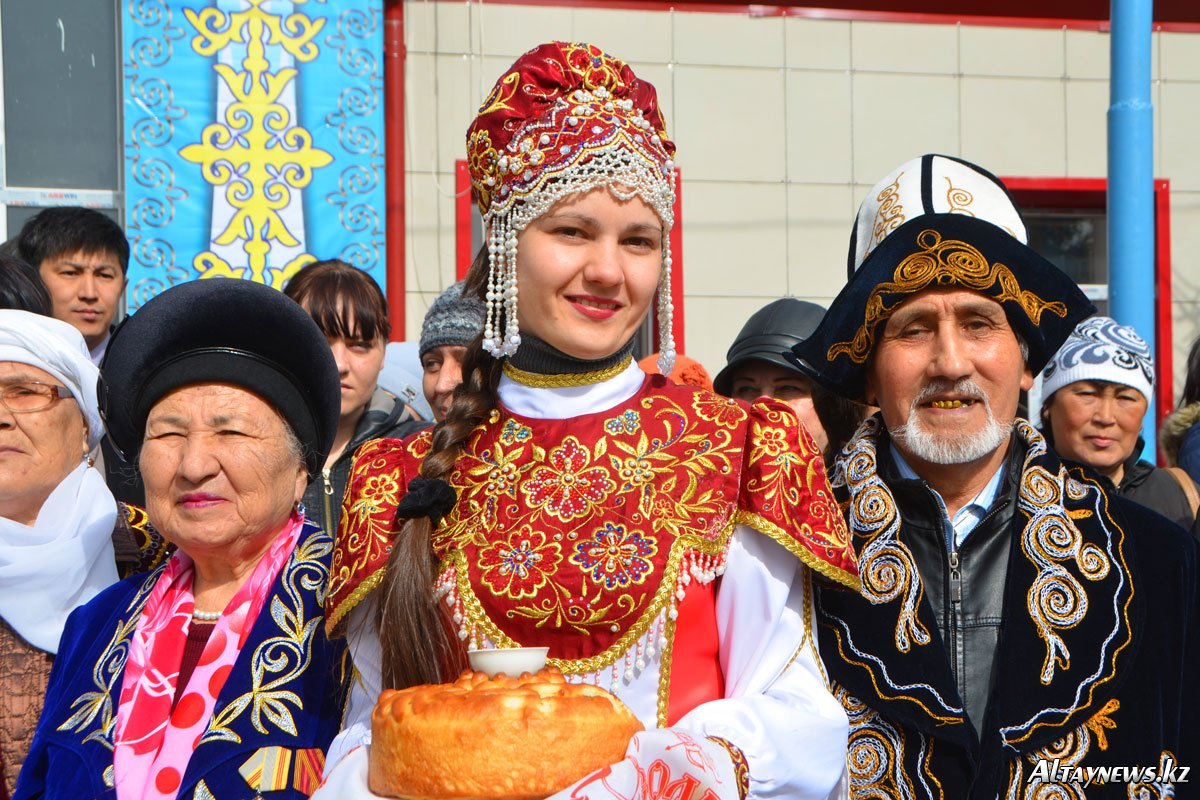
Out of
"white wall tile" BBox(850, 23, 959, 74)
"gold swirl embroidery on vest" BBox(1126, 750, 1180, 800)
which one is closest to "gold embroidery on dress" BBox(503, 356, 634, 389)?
"gold swirl embroidery on vest" BBox(1126, 750, 1180, 800)

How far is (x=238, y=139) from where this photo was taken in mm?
6691

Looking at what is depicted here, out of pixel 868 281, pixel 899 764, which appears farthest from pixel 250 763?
pixel 868 281

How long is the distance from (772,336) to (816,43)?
11.2 ft

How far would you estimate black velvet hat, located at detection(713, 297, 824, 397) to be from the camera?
4.38m

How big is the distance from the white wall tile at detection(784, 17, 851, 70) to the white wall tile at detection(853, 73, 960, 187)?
15 cm

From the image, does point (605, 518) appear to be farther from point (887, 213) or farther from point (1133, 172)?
point (1133, 172)

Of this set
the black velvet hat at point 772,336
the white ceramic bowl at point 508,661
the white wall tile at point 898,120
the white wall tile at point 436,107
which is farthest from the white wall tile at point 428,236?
the white ceramic bowl at point 508,661

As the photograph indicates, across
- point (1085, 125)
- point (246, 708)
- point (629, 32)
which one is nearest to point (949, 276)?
point (246, 708)

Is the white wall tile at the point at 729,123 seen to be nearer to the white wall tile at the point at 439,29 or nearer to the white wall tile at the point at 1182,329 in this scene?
the white wall tile at the point at 439,29

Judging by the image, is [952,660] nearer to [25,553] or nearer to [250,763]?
[250,763]

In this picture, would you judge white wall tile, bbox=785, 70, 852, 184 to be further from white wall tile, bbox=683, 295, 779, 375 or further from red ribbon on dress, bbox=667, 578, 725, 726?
red ribbon on dress, bbox=667, 578, 725, 726

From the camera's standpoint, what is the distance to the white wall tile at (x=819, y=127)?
730 centimetres

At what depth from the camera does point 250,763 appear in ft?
8.63

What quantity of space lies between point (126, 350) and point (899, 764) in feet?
5.79
